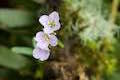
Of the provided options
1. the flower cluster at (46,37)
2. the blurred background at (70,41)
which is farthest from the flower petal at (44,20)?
the blurred background at (70,41)

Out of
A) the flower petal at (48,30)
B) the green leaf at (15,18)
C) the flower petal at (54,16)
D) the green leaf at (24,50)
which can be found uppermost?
the green leaf at (15,18)

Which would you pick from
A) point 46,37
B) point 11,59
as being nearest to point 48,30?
point 46,37

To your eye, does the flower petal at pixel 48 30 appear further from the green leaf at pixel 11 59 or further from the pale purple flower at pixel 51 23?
the green leaf at pixel 11 59

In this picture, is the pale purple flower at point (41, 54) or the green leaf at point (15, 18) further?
the green leaf at point (15, 18)

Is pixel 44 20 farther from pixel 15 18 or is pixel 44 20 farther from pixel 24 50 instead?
pixel 15 18

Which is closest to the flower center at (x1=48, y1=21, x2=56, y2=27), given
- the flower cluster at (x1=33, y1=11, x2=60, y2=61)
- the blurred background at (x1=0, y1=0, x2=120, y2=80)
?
the flower cluster at (x1=33, y1=11, x2=60, y2=61)

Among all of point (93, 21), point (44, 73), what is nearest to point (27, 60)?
point (44, 73)
